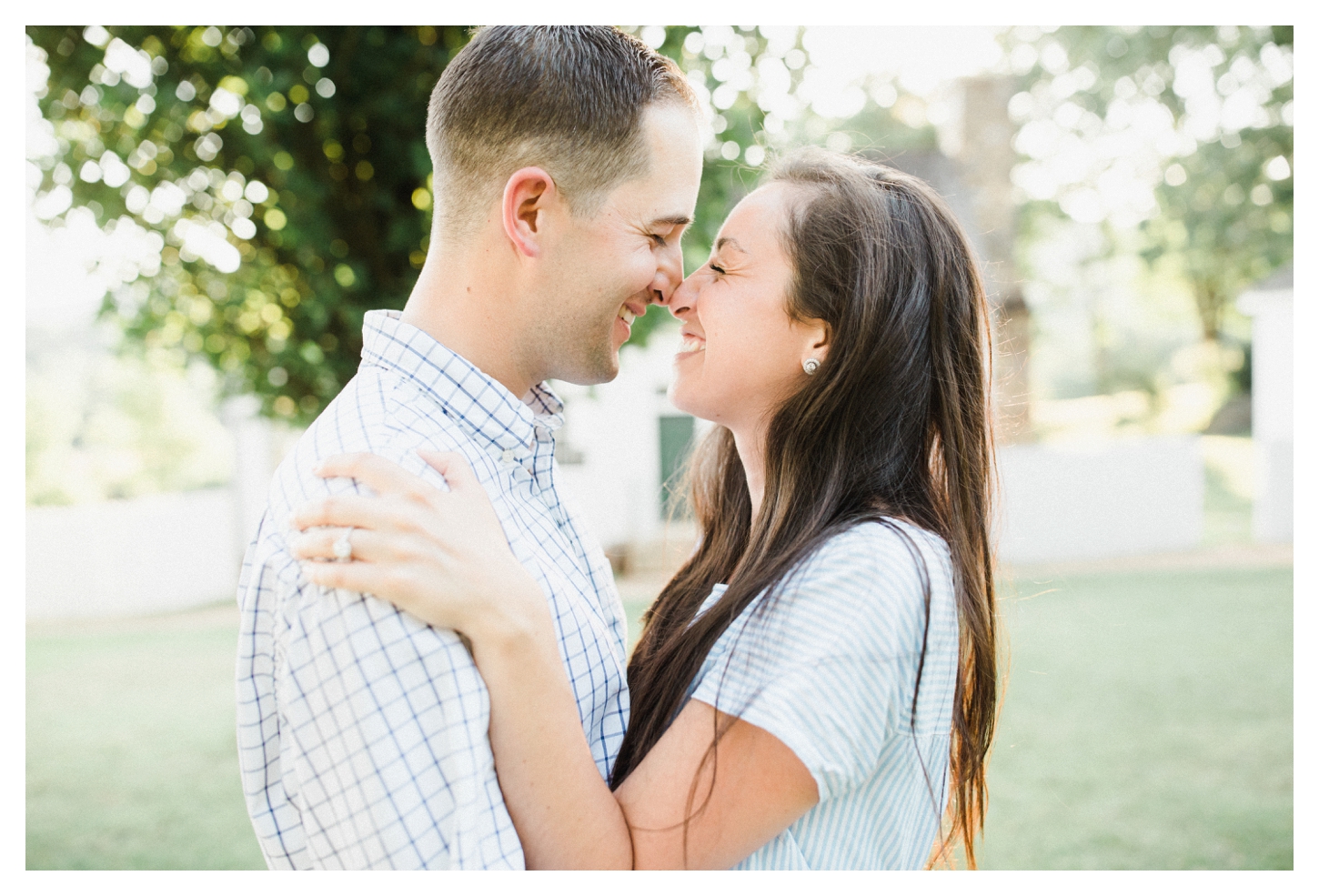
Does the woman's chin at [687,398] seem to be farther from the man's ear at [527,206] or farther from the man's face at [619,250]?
the man's ear at [527,206]

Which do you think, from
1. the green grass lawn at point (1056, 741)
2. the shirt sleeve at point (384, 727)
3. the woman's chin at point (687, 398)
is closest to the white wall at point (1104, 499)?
the green grass lawn at point (1056, 741)

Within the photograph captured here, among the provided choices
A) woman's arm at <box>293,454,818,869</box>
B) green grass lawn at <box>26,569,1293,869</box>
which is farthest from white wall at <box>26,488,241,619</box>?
woman's arm at <box>293,454,818,869</box>

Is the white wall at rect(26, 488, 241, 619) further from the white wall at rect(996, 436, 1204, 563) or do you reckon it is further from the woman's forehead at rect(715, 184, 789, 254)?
the woman's forehead at rect(715, 184, 789, 254)

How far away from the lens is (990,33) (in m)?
13.4

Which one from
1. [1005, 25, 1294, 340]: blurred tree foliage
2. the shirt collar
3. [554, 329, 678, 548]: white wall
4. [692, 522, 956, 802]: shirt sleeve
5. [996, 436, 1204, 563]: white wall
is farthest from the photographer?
[1005, 25, 1294, 340]: blurred tree foliage

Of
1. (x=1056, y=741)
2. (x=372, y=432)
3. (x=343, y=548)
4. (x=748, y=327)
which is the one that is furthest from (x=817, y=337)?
(x=1056, y=741)

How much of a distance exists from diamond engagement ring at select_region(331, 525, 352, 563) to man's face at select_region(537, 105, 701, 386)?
2.40ft

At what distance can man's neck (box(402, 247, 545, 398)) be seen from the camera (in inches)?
74.1

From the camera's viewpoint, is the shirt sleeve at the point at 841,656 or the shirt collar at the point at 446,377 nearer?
the shirt sleeve at the point at 841,656

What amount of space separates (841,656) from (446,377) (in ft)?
2.76

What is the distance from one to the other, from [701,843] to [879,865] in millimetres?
419

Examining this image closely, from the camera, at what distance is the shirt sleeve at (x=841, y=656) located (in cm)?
158
